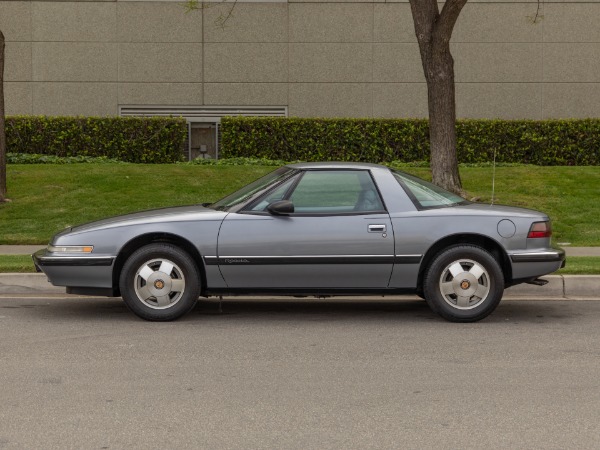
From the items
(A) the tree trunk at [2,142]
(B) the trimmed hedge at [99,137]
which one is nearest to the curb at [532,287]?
(A) the tree trunk at [2,142]

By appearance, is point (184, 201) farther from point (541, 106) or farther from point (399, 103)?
point (541, 106)

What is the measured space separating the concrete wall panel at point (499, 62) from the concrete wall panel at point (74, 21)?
801 cm

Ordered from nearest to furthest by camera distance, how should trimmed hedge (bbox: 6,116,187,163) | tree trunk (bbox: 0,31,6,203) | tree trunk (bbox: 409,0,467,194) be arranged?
tree trunk (bbox: 409,0,467,194), tree trunk (bbox: 0,31,6,203), trimmed hedge (bbox: 6,116,187,163)

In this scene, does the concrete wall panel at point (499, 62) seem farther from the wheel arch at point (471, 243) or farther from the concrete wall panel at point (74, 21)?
the wheel arch at point (471, 243)

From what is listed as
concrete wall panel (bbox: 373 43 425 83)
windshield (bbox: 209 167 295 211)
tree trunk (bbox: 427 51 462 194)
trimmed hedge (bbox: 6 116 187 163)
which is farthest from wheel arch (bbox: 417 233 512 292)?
concrete wall panel (bbox: 373 43 425 83)

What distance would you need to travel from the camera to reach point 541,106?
2314 cm

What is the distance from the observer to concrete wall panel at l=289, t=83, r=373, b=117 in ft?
76.0

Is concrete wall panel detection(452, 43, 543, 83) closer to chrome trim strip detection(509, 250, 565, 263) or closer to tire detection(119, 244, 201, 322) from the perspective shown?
chrome trim strip detection(509, 250, 565, 263)

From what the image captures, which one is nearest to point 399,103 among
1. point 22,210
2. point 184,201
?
point 184,201

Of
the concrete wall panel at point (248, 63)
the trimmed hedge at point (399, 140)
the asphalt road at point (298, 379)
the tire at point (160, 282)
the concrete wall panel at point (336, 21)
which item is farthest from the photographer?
the concrete wall panel at point (248, 63)

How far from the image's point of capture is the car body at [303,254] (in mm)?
8508

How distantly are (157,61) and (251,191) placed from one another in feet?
49.1

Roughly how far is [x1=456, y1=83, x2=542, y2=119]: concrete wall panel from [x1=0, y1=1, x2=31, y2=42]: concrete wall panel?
32.9 feet

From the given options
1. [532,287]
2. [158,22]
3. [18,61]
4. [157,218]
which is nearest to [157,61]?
[158,22]
